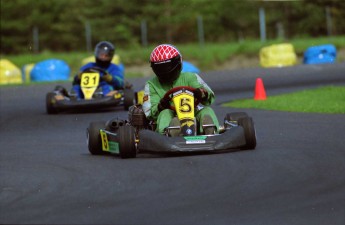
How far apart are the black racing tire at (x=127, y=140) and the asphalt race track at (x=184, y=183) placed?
11cm

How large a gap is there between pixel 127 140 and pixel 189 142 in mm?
574

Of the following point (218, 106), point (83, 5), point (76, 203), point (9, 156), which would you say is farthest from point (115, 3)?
point (76, 203)

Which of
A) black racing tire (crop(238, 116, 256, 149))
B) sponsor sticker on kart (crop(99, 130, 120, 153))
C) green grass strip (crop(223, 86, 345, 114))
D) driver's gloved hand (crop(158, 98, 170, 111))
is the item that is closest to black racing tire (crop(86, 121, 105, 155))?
sponsor sticker on kart (crop(99, 130, 120, 153))

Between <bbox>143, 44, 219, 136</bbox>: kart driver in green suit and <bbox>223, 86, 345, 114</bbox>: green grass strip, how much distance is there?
4206 millimetres

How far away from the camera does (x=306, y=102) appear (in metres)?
15.9

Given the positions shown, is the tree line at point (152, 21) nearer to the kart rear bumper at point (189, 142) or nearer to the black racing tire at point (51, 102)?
the black racing tire at point (51, 102)

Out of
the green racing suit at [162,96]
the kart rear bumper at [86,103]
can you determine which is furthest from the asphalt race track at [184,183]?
the kart rear bumper at [86,103]

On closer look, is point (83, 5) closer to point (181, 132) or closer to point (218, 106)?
point (218, 106)

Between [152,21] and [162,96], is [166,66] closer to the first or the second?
[162,96]

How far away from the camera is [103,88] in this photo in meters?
16.5

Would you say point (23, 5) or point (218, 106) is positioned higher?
point (23, 5)

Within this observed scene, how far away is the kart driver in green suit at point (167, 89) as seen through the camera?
938 cm

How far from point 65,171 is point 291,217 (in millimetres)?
2934

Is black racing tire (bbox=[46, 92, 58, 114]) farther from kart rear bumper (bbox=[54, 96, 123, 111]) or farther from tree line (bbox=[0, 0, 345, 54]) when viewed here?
tree line (bbox=[0, 0, 345, 54])
